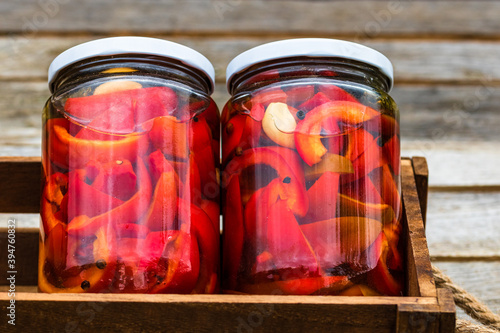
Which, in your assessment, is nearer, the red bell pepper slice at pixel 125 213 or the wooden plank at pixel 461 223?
the red bell pepper slice at pixel 125 213

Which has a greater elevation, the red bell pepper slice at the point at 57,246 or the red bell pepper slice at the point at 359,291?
the red bell pepper slice at the point at 57,246

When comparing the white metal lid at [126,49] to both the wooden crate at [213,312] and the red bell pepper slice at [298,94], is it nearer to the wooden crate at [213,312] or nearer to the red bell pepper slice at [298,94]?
the red bell pepper slice at [298,94]

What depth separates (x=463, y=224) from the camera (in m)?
1.02

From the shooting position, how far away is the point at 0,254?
2.59 ft

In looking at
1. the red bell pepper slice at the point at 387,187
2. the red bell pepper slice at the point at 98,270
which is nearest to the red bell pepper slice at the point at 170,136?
the red bell pepper slice at the point at 98,270

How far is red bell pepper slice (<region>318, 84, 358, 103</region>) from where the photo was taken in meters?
0.61

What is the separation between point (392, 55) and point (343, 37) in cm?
10

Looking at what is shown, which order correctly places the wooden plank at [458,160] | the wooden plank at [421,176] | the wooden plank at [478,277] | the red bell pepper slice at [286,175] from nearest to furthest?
the red bell pepper slice at [286,175] → the wooden plank at [421,176] → the wooden plank at [478,277] → the wooden plank at [458,160]

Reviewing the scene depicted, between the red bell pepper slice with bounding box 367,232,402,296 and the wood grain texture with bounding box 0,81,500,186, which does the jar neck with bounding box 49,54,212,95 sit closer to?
the red bell pepper slice with bounding box 367,232,402,296

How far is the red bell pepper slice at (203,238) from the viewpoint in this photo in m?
0.59

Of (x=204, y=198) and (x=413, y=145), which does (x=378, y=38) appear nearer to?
(x=413, y=145)

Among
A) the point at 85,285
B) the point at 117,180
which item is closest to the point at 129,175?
the point at 117,180

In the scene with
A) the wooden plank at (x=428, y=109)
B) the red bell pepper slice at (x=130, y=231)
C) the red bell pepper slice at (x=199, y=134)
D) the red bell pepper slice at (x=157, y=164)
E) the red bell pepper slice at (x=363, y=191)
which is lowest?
the red bell pepper slice at (x=130, y=231)

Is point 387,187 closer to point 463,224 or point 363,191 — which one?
point 363,191
